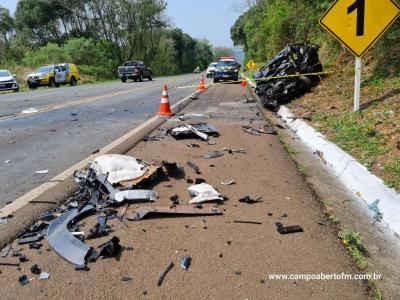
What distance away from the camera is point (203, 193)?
4844 millimetres

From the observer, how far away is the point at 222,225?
13.4 feet

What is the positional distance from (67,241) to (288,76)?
11194 millimetres

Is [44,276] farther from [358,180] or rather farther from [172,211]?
[358,180]

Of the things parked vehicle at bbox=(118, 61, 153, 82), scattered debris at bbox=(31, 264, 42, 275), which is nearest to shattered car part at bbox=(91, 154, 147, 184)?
scattered debris at bbox=(31, 264, 42, 275)

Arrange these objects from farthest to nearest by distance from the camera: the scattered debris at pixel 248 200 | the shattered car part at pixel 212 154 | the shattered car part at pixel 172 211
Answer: the shattered car part at pixel 212 154
the scattered debris at pixel 248 200
the shattered car part at pixel 172 211

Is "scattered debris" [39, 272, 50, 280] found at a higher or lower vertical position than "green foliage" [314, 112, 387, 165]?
higher

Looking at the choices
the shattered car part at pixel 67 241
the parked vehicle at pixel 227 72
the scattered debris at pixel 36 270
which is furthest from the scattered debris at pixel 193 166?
the parked vehicle at pixel 227 72

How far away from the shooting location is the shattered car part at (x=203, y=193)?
470 cm

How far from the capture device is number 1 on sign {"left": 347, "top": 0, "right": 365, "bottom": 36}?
8.60 m

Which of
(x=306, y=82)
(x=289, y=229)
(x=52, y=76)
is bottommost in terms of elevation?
(x=52, y=76)

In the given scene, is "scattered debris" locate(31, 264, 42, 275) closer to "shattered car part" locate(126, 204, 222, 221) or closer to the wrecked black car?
"shattered car part" locate(126, 204, 222, 221)

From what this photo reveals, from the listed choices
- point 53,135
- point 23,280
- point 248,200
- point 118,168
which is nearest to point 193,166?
point 118,168

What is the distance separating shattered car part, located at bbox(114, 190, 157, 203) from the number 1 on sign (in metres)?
6.20

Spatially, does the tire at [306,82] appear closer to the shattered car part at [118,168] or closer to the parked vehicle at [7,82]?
the shattered car part at [118,168]
